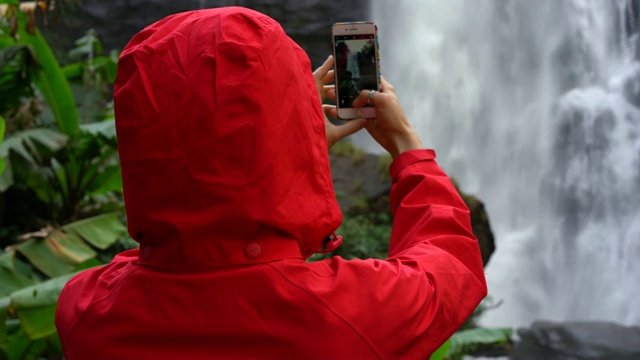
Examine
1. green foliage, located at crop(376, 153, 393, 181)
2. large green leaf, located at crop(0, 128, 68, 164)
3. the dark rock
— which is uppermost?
large green leaf, located at crop(0, 128, 68, 164)

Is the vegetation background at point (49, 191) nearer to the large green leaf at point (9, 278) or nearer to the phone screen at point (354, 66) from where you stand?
the large green leaf at point (9, 278)

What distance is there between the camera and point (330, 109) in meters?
1.53

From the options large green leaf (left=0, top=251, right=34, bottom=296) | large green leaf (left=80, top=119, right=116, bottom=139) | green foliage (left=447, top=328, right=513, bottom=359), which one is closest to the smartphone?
large green leaf (left=0, top=251, right=34, bottom=296)

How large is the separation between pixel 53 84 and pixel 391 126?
6.67 m

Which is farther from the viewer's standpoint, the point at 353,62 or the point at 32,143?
the point at 32,143

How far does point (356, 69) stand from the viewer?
1.55 metres

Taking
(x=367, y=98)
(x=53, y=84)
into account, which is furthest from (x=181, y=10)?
(x=367, y=98)

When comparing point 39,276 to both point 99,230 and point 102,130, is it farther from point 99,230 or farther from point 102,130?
point 102,130

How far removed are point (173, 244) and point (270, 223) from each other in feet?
0.49

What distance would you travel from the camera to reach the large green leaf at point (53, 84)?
731 cm

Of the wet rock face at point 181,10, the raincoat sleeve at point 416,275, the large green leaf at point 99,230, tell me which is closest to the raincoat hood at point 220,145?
the raincoat sleeve at point 416,275

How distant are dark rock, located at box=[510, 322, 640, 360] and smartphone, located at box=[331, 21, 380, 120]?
8.43 meters

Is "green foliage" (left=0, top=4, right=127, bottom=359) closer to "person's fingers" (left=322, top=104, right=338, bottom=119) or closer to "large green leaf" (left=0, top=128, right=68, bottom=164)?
"large green leaf" (left=0, top=128, right=68, bottom=164)

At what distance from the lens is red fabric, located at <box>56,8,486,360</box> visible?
3.57 ft
